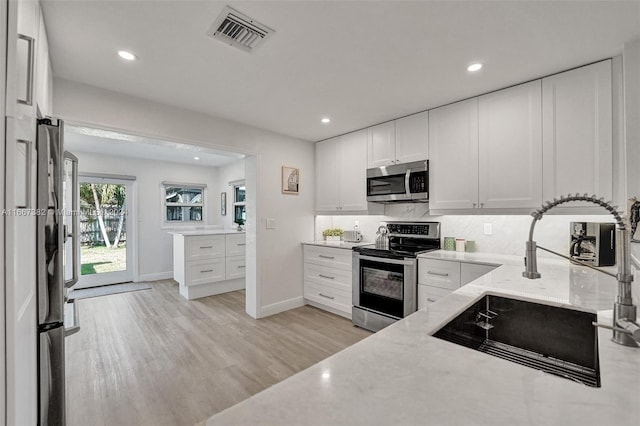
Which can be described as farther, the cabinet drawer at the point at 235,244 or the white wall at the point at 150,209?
the white wall at the point at 150,209

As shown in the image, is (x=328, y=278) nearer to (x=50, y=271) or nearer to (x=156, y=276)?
(x=50, y=271)

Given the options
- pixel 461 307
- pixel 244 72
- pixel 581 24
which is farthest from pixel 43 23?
pixel 581 24

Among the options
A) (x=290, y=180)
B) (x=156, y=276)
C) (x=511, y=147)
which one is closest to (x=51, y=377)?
(x=290, y=180)

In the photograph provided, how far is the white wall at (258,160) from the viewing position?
238 centimetres

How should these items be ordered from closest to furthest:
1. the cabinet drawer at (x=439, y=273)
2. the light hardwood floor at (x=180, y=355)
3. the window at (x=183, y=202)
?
the light hardwood floor at (x=180, y=355) → the cabinet drawer at (x=439, y=273) → the window at (x=183, y=202)

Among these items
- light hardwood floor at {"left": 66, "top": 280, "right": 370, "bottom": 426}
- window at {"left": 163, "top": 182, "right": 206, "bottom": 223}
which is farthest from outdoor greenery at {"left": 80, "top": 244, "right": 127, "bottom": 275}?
light hardwood floor at {"left": 66, "top": 280, "right": 370, "bottom": 426}

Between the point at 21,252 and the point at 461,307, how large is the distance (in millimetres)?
1660

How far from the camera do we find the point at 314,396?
23.3 inches

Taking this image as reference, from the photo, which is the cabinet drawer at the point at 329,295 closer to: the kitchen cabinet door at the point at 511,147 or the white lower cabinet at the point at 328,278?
the white lower cabinet at the point at 328,278

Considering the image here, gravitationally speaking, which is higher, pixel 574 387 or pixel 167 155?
pixel 167 155

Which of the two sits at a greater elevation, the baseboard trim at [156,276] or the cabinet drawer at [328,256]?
the cabinet drawer at [328,256]

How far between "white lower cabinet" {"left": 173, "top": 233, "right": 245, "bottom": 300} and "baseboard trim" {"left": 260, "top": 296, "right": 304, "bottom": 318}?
4.70 feet

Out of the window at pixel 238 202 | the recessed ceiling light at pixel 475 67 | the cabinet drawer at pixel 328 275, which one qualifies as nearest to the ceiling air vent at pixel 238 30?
the recessed ceiling light at pixel 475 67

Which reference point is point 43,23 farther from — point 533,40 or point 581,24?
point 581,24
